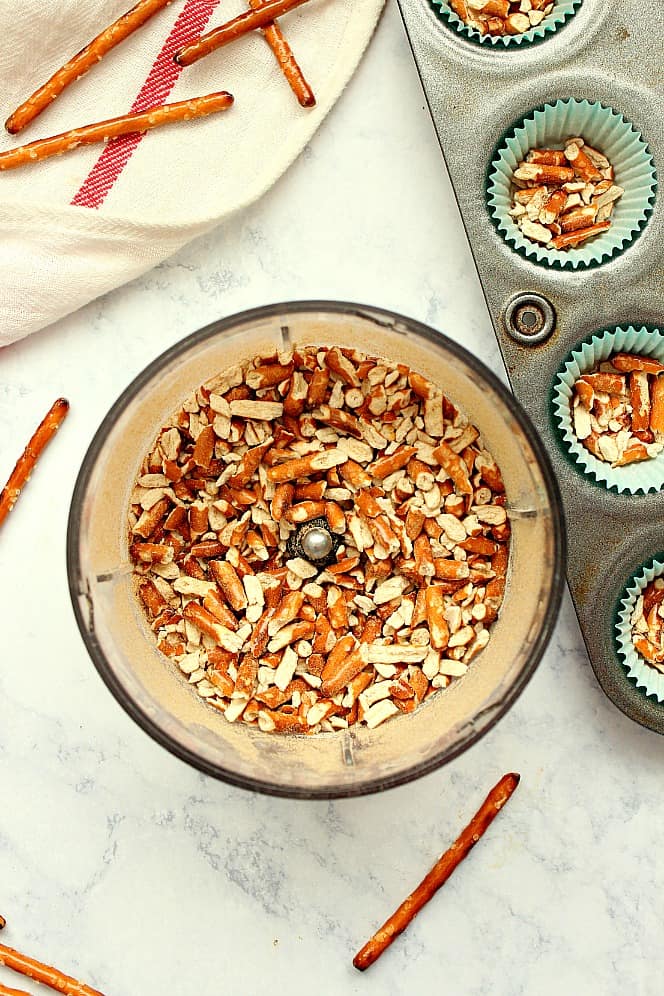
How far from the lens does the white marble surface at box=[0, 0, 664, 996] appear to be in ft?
3.85

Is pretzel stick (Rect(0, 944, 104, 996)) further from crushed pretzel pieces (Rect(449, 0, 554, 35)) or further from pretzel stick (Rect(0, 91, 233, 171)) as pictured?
crushed pretzel pieces (Rect(449, 0, 554, 35))

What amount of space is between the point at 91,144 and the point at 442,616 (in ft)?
2.39

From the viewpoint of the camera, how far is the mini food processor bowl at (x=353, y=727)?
3.11 ft

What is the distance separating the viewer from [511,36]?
43.3 inches

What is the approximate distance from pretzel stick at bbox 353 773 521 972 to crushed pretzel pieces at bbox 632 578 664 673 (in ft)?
0.75

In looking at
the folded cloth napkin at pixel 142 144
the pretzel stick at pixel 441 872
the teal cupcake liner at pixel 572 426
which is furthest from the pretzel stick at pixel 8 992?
the teal cupcake liner at pixel 572 426

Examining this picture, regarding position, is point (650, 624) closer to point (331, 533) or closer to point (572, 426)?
point (572, 426)

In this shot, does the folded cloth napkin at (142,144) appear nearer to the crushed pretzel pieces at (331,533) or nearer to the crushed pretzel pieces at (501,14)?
the crushed pretzel pieces at (501,14)

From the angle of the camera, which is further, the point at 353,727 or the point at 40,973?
the point at 40,973

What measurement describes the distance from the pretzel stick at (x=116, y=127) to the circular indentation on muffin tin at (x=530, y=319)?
0.44 m

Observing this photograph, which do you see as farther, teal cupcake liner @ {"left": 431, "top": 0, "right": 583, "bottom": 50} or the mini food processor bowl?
teal cupcake liner @ {"left": 431, "top": 0, "right": 583, "bottom": 50}

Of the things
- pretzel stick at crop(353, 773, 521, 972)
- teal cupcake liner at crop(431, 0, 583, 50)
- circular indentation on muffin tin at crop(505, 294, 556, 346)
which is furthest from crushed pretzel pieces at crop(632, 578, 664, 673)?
teal cupcake liner at crop(431, 0, 583, 50)

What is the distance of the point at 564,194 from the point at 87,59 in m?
0.61

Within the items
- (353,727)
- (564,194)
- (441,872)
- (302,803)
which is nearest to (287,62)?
(564,194)
